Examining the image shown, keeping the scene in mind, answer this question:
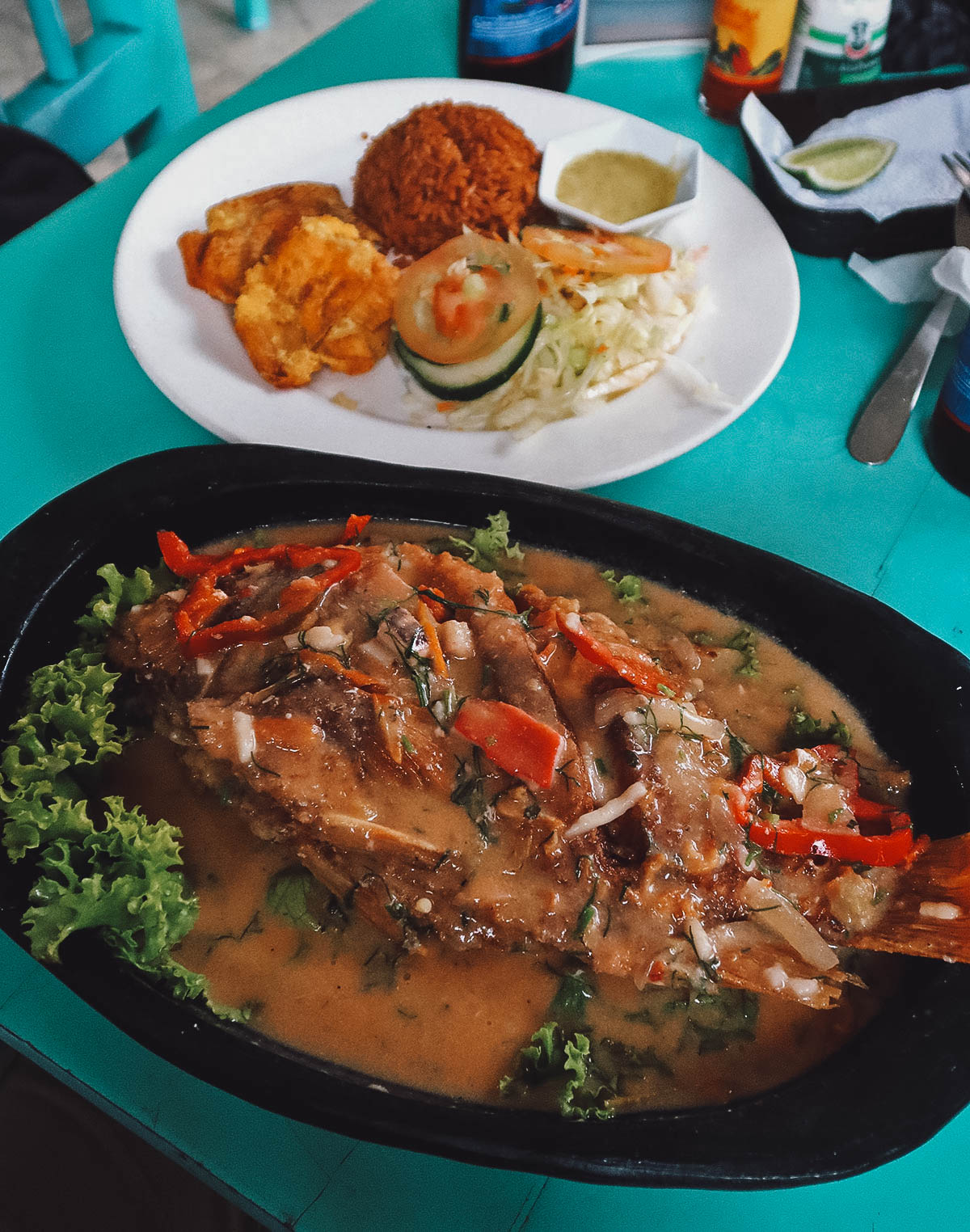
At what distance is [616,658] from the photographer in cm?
177

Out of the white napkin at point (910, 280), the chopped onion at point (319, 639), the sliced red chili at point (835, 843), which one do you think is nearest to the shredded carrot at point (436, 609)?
the chopped onion at point (319, 639)

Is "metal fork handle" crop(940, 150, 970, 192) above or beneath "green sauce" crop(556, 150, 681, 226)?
beneath

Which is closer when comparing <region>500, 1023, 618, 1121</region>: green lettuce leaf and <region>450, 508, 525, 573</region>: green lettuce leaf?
<region>500, 1023, 618, 1121</region>: green lettuce leaf

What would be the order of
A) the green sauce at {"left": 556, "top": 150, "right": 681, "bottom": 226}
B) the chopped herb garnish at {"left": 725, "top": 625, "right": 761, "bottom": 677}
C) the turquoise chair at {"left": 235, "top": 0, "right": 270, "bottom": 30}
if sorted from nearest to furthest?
the chopped herb garnish at {"left": 725, "top": 625, "right": 761, "bottom": 677}, the green sauce at {"left": 556, "top": 150, "right": 681, "bottom": 226}, the turquoise chair at {"left": 235, "top": 0, "right": 270, "bottom": 30}

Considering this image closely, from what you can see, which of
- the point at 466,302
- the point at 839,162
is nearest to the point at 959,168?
the point at 839,162

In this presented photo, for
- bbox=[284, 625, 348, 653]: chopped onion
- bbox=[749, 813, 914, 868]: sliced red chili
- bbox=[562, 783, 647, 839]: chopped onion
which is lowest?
bbox=[749, 813, 914, 868]: sliced red chili

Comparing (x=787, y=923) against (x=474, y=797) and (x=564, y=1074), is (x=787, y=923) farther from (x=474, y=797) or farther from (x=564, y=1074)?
(x=474, y=797)

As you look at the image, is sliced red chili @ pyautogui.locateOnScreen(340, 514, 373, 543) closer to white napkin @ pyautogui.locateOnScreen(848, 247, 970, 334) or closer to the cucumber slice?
the cucumber slice

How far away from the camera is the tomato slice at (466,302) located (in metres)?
2.52

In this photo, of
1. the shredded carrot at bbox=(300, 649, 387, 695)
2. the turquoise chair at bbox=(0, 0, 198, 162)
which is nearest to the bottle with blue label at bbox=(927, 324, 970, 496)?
the shredded carrot at bbox=(300, 649, 387, 695)

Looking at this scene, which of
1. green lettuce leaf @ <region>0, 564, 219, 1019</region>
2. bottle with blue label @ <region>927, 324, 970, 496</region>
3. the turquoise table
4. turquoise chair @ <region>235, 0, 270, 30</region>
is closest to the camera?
green lettuce leaf @ <region>0, 564, 219, 1019</region>

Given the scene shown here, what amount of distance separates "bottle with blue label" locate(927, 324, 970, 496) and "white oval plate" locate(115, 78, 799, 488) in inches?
16.6

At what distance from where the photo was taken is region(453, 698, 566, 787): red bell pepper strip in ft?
5.31

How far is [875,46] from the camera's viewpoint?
3205 mm
